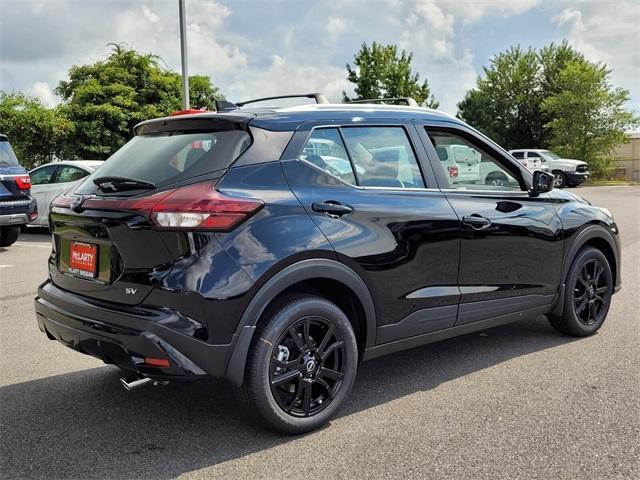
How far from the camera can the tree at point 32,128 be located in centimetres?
2002

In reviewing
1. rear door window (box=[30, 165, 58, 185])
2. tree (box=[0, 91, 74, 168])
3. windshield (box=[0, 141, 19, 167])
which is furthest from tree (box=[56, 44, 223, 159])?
windshield (box=[0, 141, 19, 167])

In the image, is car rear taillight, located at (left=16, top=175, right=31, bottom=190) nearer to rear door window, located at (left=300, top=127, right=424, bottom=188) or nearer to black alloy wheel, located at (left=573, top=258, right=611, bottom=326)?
rear door window, located at (left=300, top=127, right=424, bottom=188)

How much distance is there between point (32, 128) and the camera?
2045 centimetres

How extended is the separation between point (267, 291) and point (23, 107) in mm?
20876

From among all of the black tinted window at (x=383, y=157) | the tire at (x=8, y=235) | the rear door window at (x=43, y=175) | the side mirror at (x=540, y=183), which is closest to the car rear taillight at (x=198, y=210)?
the black tinted window at (x=383, y=157)

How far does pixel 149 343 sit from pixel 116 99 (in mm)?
23000

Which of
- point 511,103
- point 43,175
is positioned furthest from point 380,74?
point 43,175

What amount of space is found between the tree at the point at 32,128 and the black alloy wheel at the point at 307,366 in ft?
63.6

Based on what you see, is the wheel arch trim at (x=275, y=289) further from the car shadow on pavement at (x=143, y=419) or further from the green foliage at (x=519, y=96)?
the green foliage at (x=519, y=96)

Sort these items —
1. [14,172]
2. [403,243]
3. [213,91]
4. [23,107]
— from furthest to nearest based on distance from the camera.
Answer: [213,91]
[23,107]
[14,172]
[403,243]

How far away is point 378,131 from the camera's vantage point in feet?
12.8

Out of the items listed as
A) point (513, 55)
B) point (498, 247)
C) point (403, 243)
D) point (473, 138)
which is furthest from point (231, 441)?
point (513, 55)

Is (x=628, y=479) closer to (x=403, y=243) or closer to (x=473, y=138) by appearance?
(x=403, y=243)

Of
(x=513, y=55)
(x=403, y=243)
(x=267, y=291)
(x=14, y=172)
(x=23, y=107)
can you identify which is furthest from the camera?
(x=513, y=55)
